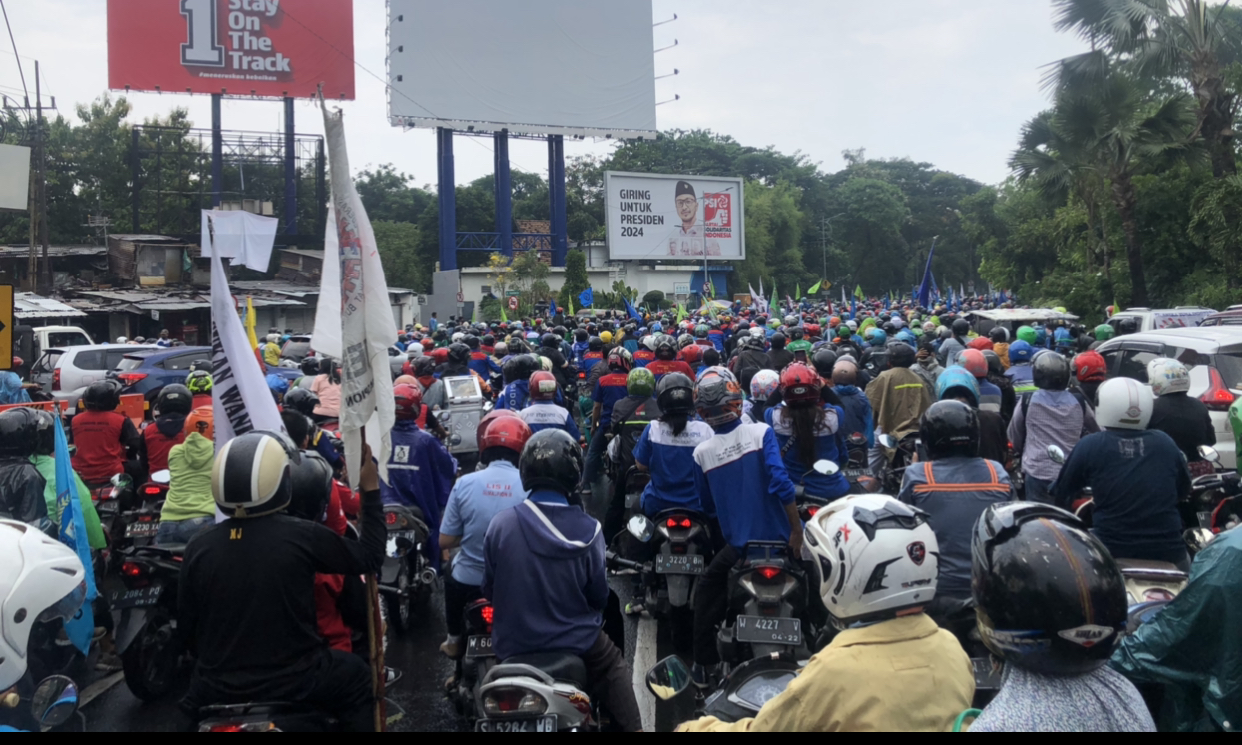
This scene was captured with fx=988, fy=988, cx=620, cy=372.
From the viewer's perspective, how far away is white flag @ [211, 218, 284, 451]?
440 cm

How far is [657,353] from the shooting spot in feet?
34.4

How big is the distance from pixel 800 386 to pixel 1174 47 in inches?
690

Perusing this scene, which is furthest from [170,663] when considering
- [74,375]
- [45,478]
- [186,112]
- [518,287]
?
[186,112]

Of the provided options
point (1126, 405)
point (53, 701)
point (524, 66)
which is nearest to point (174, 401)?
point (53, 701)

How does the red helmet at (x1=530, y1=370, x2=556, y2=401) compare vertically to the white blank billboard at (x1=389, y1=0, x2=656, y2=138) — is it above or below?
below

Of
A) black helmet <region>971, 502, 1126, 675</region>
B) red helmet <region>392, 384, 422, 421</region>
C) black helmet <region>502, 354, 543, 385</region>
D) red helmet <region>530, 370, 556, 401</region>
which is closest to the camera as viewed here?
black helmet <region>971, 502, 1126, 675</region>

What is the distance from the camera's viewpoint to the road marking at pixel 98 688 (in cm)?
587

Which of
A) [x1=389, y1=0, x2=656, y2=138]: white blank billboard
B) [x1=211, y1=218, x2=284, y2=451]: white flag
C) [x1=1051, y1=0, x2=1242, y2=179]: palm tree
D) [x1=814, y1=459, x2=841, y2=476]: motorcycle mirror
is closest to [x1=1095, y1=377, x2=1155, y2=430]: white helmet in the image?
[x1=814, y1=459, x2=841, y2=476]: motorcycle mirror

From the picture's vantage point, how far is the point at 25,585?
9.46 feet

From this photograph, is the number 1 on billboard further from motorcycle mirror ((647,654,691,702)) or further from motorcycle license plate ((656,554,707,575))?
motorcycle mirror ((647,654,691,702))

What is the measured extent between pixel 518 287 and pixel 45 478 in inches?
1641

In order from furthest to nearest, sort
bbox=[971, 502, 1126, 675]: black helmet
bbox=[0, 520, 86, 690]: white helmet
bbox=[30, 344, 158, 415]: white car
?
bbox=[30, 344, 158, 415]: white car, bbox=[0, 520, 86, 690]: white helmet, bbox=[971, 502, 1126, 675]: black helmet

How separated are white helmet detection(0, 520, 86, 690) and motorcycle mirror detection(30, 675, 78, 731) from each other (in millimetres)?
328

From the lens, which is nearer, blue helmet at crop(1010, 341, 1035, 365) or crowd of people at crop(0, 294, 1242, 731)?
crowd of people at crop(0, 294, 1242, 731)
